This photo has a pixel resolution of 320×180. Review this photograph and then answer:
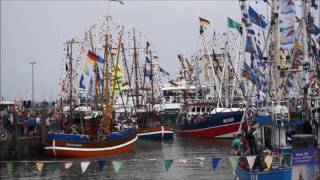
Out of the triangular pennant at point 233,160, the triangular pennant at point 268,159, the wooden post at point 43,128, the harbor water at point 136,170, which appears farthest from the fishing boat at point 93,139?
the triangular pennant at point 268,159

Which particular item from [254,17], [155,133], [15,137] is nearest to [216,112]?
[155,133]

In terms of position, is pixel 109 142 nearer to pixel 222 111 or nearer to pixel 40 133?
pixel 40 133

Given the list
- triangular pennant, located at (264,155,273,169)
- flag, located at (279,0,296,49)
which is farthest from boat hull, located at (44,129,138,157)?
triangular pennant, located at (264,155,273,169)

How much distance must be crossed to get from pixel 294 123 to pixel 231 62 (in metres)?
45.3

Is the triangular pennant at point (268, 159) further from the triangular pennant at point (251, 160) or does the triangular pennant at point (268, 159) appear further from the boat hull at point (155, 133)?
the boat hull at point (155, 133)

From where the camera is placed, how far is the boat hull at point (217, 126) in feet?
189

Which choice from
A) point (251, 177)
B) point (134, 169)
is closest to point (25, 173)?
point (134, 169)

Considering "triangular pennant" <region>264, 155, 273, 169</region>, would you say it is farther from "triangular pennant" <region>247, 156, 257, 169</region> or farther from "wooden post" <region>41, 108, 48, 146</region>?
A: "wooden post" <region>41, 108, 48, 146</region>

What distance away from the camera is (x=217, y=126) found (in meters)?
59.4

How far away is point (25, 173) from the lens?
32.0m

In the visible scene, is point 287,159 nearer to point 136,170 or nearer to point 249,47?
point 249,47

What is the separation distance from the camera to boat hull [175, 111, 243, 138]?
57500mm

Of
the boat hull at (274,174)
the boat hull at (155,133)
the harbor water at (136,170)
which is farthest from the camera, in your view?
the boat hull at (155,133)

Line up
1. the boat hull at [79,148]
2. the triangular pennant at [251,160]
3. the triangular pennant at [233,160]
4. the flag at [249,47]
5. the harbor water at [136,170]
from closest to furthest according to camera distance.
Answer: the triangular pennant at [251,160]
the triangular pennant at [233,160]
the harbor water at [136,170]
the flag at [249,47]
the boat hull at [79,148]
